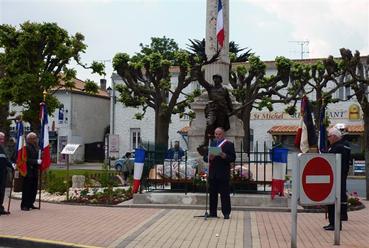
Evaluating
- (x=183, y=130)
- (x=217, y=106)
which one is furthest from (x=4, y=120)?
(x=183, y=130)

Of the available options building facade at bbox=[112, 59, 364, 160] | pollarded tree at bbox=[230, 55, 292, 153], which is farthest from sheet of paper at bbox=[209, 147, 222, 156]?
building facade at bbox=[112, 59, 364, 160]

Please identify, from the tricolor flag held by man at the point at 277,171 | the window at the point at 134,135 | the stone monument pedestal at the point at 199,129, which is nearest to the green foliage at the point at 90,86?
the stone monument pedestal at the point at 199,129

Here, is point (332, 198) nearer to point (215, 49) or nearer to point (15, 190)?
point (215, 49)

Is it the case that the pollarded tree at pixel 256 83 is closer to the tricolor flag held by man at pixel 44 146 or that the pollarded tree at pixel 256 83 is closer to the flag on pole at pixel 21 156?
the tricolor flag held by man at pixel 44 146

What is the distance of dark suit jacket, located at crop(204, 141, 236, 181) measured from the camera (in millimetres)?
11797

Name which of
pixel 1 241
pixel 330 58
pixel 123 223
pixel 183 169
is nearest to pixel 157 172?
pixel 183 169

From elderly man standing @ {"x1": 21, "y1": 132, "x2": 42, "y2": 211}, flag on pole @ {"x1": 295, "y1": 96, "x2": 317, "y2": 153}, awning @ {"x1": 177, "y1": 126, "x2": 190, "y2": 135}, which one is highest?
awning @ {"x1": 177, "y1": 126, "x2": 190, "y2": 135}

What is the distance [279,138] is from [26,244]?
129 feet

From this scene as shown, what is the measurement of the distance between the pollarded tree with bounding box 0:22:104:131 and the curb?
1790 cm

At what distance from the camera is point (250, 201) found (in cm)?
1422

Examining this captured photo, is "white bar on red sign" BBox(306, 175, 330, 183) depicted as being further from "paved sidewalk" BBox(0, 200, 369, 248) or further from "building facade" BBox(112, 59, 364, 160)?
"building facade" BBox(112, 59, 364, 160)

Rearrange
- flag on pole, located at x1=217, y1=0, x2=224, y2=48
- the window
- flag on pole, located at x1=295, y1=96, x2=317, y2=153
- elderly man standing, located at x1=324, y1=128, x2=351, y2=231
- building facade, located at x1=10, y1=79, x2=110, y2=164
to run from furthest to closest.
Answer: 1. building facade, located at x1=10, y1=79, x2=110, y2=164
2. the window
3. flag on pole, located at x1=217, y1=0, x2=224, y2=48
4. flag on pole, located at x1=295, y1=96, x2=317, y2=153
5. elderly man standing, located at x1=324, y1=128, x2=351, y2=231

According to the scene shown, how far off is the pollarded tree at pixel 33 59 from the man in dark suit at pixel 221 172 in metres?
17.0

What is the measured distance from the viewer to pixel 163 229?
1070 centimetres
